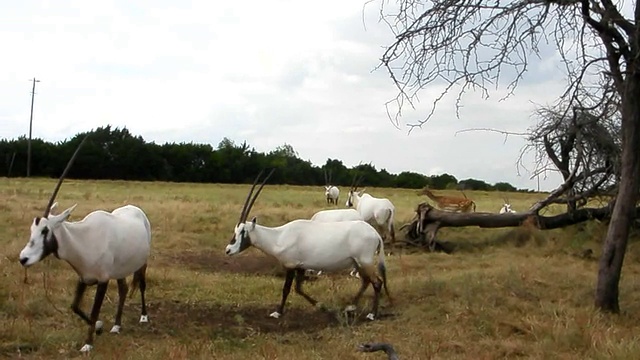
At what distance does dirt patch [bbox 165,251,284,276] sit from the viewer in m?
13.4

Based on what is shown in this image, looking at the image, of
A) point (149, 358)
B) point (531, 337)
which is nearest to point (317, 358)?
point (149, 358)

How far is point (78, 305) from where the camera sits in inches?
302

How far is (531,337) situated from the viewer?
7.45 metres

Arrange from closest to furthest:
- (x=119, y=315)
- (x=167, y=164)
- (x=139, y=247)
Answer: (x=119, y=315), (x=139, y=247), (x=167, y=164)

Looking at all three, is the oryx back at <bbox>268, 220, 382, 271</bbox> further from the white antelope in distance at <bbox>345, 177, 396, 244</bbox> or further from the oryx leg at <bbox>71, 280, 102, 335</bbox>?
the white antelope in distance at <bbox>345, 177, 396, 244</bbox>

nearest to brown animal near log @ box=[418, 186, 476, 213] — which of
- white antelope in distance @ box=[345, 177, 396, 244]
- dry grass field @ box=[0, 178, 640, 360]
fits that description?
white antelope in distance @ box=[345, 177, 396, 244]

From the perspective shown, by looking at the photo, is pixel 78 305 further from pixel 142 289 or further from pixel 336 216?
pixel 336 216

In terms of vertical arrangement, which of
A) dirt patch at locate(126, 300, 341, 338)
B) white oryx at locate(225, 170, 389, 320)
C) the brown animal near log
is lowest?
dirt patch at locate(126, 300, 341, 338)

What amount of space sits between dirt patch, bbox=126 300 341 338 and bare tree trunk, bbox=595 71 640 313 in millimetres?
3105

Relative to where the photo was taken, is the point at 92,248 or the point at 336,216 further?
the point at 336,216

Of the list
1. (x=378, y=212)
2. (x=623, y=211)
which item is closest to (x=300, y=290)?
(x=623, y=211)

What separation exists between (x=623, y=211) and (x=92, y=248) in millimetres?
5880

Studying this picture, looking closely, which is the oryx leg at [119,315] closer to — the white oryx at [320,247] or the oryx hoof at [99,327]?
the oryx hoof at [99,327]

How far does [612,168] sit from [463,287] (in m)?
5.89
